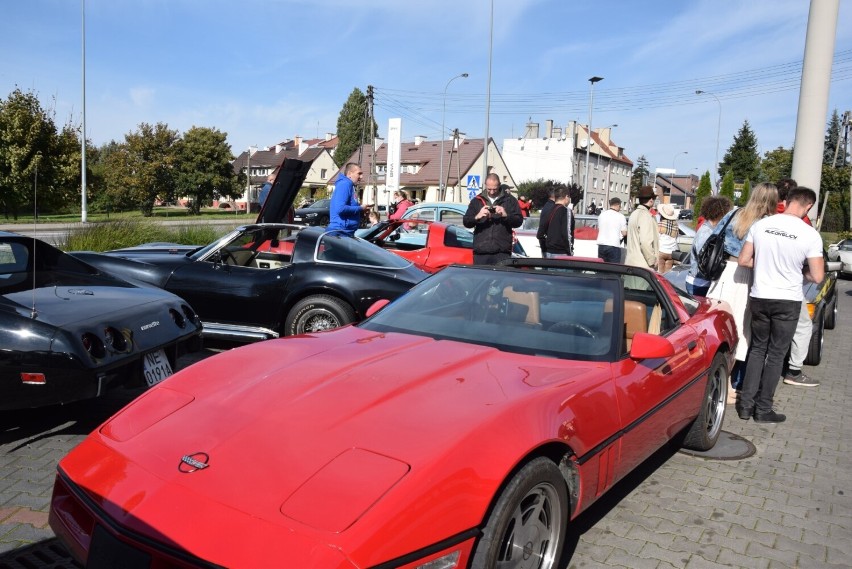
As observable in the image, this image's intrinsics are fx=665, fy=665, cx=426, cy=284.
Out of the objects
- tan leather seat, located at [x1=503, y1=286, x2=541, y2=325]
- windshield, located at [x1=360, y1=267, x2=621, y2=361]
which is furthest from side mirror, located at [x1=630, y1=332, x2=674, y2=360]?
tan leather seat, located at [x1=503, y1=286, x2=541, y2=325]

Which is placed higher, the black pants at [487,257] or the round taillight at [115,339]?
the black pants at [487,257]

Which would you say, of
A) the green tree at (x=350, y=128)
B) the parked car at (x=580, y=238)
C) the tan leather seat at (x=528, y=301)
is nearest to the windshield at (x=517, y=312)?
the tan leather seat at (x=528, y=301)

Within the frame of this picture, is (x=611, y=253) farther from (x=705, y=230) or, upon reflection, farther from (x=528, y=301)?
(x=528, y=301)

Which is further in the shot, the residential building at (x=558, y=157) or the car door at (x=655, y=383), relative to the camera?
the residential building at (x=558, y=157)

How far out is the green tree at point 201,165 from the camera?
55625mm

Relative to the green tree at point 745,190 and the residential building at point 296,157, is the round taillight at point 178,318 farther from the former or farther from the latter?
the residential building at point 296,157

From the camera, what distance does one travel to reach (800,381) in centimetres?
677

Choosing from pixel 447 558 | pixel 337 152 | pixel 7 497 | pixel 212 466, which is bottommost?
pixel 7 497

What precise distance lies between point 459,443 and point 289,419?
0.64 meters

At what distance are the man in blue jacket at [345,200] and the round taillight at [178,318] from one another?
13.3 feet

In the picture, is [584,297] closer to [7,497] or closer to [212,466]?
[212,466]

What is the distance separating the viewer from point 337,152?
8038cm

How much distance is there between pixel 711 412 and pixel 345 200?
5.46 metres

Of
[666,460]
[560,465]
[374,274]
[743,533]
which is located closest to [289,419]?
[560,465]
